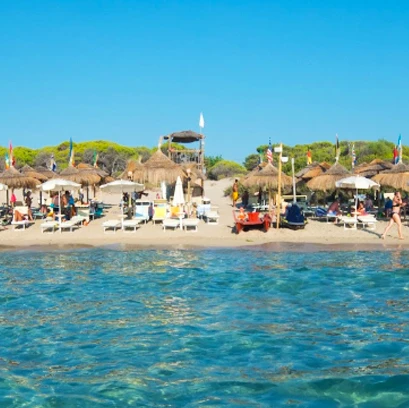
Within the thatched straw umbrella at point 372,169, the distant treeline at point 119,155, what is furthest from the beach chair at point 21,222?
the distant treeline at point 119,155

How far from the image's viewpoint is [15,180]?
20.3 metres

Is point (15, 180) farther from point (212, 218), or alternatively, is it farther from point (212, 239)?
point (212, 239)

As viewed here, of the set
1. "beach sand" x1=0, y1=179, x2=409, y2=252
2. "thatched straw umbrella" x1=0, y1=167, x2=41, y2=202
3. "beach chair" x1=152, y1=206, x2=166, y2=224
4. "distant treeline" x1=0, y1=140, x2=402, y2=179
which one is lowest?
"beach sand" x1=0, y1=179, x2=409, y2=252

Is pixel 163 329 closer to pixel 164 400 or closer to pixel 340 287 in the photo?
pixel 164 400

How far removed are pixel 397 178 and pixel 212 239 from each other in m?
6.65

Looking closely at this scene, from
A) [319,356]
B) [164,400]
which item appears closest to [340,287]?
[319,356]

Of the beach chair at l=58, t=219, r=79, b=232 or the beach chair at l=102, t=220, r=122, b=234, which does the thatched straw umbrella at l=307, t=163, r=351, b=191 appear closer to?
the beach chair at l=102, t=220, r=122, b=234

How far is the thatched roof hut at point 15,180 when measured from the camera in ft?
66.2

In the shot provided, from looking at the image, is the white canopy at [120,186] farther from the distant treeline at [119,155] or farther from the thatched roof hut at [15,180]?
the distant treeline at [119,155]

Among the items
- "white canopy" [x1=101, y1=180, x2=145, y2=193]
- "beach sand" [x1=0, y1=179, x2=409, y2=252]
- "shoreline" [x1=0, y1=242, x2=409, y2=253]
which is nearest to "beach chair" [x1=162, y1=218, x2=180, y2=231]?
"beach sand" [x1=0, y1=179, x2=409, y2=252]

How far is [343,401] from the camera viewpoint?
563cm

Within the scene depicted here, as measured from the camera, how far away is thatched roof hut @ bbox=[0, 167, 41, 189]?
2017 cm

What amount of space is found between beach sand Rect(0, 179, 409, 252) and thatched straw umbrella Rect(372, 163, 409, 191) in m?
1.36

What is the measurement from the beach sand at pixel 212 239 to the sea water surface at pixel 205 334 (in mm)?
2116
